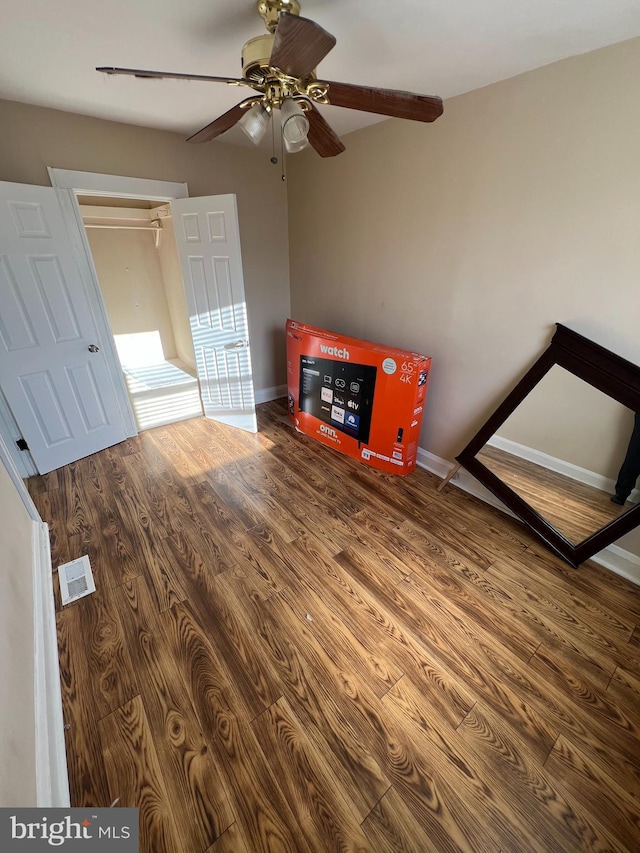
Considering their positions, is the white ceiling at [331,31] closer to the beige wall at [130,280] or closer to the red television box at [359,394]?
the red television box at [359,394]

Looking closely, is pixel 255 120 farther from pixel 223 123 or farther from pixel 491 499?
pixel 491 499

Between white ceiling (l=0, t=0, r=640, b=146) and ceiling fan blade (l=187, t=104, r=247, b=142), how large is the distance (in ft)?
0.95

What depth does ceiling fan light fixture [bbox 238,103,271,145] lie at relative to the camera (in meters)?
1.31

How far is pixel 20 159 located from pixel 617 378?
3826 millimetres

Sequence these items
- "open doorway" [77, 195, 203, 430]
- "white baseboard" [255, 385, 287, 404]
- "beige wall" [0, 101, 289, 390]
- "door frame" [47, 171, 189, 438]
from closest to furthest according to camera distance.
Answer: "beige wall" [0, 101, 289, 390], "door frame" [47, 171, 189, 438], "open doorway" [77, 195, 203, 430], "white baseboard" [255, 385, 287, 404]

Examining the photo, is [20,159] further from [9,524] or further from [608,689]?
[608,689]

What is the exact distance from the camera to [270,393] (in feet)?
13.2

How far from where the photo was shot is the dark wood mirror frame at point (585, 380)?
1.64 metres

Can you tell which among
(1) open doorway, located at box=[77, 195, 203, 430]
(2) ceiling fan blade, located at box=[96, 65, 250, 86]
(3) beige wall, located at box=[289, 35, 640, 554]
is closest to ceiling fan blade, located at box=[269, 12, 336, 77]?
(2) ceiling fan blade, located at box=[96, 65, 250, 86]

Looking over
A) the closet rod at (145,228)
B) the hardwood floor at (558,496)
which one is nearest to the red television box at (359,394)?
the hardwood floor at (558,496)

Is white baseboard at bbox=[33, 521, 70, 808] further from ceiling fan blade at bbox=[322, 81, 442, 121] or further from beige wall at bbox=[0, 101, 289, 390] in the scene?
beige wall at bbox=[0, 101, 289, 390]

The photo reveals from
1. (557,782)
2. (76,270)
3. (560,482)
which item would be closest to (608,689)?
(557,782)

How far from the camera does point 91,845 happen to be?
87 centimetres
